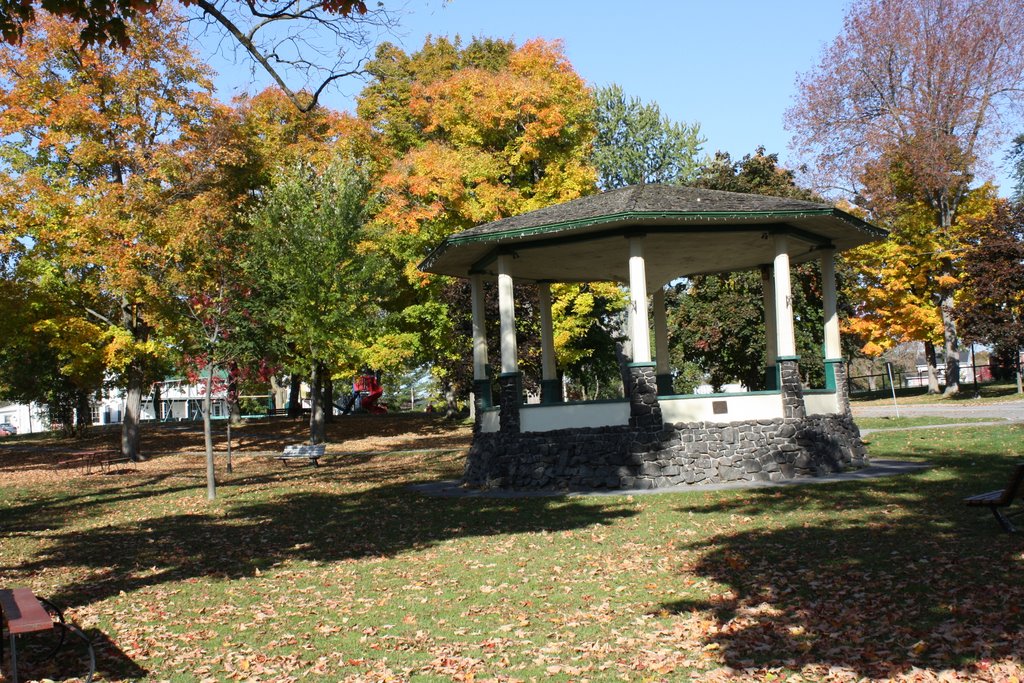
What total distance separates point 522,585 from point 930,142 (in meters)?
34.8

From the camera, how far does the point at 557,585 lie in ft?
27.2

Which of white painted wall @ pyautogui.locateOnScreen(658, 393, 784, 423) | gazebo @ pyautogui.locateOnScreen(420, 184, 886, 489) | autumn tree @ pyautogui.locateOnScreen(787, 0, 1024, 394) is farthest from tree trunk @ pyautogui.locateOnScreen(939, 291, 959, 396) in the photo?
white painted wall @ pyautogui.locateOnScreen(658, 393, 784, 423)

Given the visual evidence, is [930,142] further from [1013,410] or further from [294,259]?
[294,259]

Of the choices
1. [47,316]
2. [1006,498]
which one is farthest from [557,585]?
[47,316]

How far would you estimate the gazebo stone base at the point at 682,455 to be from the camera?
15.2 metres

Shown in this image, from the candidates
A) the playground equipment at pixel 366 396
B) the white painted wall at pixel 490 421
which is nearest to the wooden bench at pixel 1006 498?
the white painted wall at pixel 490 421

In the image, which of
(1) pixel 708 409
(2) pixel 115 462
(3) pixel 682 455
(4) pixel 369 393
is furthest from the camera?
(4) pixel 369 393

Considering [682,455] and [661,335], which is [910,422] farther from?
[682,455]

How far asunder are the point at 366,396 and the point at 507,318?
45.5 metres

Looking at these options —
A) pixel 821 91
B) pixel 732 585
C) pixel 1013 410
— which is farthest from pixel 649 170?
pixel 732 585

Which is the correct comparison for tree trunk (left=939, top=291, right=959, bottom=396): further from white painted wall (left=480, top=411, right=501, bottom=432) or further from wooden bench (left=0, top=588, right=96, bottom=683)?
wooden bench (left=0, top=588, right=96, bottom=683)

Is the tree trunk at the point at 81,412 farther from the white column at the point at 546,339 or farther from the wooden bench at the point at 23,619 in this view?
the wooden bench at the point at 23,619

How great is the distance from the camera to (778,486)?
1424 centimetres

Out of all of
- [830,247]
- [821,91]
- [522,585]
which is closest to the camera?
[522,585]
